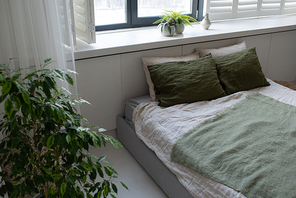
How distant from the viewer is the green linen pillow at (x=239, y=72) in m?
2.14

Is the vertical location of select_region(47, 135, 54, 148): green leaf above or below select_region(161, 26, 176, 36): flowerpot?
below

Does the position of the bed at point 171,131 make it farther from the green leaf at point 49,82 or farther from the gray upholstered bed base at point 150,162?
the green leaf at point 49,82

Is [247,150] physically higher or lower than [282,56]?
lower

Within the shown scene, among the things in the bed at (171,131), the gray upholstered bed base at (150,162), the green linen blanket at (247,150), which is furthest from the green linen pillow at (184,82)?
the gray upholstered bed base at (150,162)

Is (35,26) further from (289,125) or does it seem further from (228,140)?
(289,125)

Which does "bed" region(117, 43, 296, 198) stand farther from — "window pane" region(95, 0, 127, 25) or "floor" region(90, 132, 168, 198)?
"window pane" region(95, 0, 127, 25)

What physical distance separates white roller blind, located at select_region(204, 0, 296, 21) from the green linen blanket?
132 cm

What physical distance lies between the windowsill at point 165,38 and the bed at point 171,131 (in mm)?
413

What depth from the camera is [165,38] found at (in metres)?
2.28

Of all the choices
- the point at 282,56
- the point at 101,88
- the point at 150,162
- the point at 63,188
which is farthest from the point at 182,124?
the point at 282,56

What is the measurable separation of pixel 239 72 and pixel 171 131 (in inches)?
32.5

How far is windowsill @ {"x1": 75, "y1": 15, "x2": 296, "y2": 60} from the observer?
6.55 ft

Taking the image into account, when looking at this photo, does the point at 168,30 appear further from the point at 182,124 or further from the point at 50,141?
the point at 50,141

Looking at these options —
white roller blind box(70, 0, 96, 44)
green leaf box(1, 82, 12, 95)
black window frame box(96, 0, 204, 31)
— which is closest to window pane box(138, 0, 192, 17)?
black window frame box(96, 0, 204, 31)
